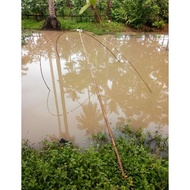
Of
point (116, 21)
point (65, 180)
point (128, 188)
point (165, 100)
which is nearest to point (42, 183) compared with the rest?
point (65, 180)

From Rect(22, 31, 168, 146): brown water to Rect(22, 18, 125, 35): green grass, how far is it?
2428 mm

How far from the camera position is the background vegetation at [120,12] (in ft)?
36.7

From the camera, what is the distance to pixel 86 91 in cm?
556

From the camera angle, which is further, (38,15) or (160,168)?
(38,15)

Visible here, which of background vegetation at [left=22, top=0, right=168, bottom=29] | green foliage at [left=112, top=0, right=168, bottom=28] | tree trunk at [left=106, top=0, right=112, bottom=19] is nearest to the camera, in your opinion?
green foliage at [left=112, top=0, right=168, bottom=28]

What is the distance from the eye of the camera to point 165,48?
910 cm

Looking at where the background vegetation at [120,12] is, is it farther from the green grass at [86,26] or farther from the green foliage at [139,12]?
the green grass at [86,26]

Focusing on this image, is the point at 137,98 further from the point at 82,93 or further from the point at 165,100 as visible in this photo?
the point at 82,93

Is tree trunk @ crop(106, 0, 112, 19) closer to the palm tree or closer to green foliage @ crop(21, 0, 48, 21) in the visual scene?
the palm tree

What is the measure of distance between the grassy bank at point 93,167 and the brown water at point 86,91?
1.85 ft

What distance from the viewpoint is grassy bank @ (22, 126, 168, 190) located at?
2771 mm

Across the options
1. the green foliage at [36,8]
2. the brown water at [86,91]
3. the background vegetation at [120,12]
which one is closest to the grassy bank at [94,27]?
the background vegetation at [120,12]

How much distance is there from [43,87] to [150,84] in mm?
3022

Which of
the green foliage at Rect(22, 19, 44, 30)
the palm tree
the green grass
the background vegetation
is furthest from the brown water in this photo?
the background vegetation
